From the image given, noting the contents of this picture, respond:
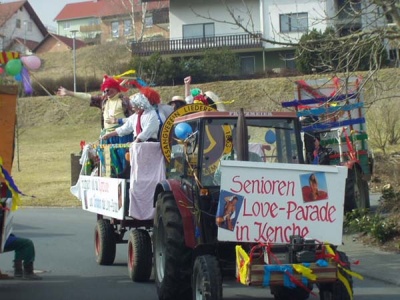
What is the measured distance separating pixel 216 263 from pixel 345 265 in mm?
1298

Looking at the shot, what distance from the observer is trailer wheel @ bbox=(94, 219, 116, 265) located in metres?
12.3

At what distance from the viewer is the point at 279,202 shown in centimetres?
798

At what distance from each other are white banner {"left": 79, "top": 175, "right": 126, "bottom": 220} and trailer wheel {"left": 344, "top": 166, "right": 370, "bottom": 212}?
558 centimetres

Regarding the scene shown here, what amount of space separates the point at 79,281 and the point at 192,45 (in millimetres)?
38181

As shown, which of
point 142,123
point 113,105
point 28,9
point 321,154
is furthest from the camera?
point 28,9

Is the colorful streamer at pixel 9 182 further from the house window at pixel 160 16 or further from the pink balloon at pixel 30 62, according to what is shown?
the house window at pixel 160 16

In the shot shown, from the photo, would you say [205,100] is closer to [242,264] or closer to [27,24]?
[242,264]

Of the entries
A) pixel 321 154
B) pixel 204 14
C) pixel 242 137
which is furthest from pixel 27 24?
pixel 242 137

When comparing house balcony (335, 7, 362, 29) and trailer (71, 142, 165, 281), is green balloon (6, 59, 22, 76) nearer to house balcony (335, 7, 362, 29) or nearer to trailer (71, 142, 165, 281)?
trailer (71, 142, 165, 281)

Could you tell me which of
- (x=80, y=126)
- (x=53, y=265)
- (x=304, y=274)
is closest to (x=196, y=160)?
(x=304, y=274)

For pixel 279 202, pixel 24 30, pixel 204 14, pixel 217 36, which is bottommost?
pixel 279 202

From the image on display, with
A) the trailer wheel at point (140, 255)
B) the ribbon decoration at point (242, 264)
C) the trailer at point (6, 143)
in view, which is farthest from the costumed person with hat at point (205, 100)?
the ribbon decoration at point (242, 264)

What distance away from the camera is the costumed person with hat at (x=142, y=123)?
1096cm

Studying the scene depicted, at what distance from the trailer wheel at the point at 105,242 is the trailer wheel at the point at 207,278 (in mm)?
4285
